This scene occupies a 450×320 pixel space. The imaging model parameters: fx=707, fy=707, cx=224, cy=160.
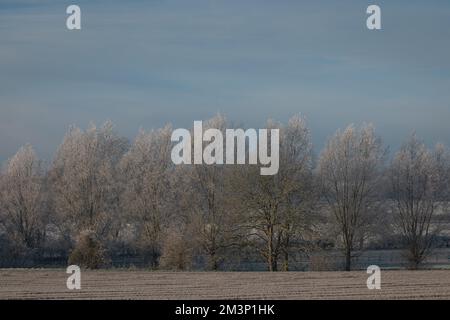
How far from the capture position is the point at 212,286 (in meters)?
26.8

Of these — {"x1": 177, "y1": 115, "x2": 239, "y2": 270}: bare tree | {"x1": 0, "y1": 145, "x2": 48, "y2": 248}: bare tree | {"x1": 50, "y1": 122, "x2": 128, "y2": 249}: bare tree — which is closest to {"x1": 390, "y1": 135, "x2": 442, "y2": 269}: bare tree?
{"x1": 177, "y1": 115, "x2": 239, "y2": 270}: bare tree

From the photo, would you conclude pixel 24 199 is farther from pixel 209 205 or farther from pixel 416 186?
pixel 416 186

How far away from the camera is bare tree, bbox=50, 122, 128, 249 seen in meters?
53.6

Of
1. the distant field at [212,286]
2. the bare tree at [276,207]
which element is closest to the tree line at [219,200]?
the bare tree at [276,207]

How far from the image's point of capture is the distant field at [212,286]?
22750 millimetres

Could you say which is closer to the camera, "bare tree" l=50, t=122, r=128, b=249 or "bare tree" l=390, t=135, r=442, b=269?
"bare tree" l=390, t=135, r=442, b=269

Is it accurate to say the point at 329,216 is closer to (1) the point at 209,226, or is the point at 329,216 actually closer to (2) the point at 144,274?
(1) the point at 209,226

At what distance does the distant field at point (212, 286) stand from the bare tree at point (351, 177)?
55.1ft

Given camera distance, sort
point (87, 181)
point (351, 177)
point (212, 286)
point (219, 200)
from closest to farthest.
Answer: point (212, 286)
point (219, 200)
point (351, 177)
point (87, 181)

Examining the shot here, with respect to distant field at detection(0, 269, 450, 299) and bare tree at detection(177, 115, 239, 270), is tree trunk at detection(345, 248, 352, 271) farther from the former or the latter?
distant field at detection(0, 269, 450, 299)

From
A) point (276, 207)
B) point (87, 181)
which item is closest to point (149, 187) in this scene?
point (87, 181)

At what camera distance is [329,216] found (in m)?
48.7

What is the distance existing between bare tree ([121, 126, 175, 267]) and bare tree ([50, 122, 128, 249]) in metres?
1.32

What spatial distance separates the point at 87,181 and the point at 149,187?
17.9 ft
